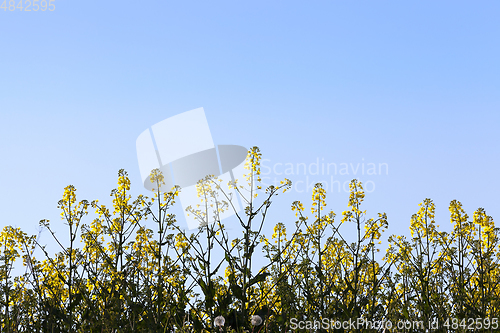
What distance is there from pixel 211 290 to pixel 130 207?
1486mm

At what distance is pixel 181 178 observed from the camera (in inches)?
352

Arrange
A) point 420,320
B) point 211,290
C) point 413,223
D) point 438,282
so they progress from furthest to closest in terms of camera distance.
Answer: point 413,223 < point 438,282 < point 420,320 < point 211,290

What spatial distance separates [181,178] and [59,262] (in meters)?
3.40

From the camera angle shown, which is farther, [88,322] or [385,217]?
[385,217]

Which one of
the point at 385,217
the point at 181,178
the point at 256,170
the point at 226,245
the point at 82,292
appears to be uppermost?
the point at 181,178

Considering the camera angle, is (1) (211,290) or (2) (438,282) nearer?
(1) (211,290)

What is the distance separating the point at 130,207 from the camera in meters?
4.98

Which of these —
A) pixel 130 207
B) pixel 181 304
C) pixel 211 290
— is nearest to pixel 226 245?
pixel 211 290

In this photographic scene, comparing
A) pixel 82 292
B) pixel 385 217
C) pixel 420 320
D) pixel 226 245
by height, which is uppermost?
pixel 385 217

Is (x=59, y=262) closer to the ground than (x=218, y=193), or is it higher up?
closer to the ground

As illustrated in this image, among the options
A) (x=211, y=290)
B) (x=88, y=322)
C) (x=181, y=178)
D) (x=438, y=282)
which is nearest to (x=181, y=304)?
(x=211, y=290)

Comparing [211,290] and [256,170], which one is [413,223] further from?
[211,290]

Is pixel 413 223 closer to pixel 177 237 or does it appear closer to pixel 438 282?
pixel 438 282

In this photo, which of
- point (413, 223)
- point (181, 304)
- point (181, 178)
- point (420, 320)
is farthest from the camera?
point (181, 178)
